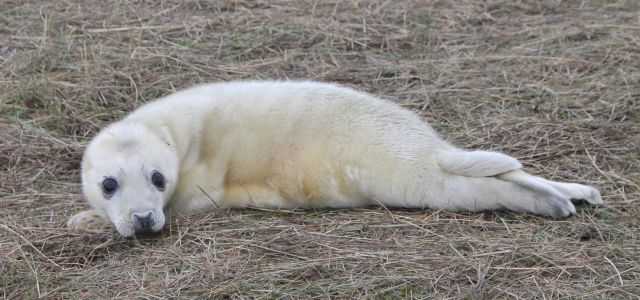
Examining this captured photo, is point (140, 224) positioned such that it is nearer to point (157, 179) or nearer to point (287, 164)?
point (157, 179)

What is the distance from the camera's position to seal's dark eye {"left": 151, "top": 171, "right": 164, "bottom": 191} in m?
4.25

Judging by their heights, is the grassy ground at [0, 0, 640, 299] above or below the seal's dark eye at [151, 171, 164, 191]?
below

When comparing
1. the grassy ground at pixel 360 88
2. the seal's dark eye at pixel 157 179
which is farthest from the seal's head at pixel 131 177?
the grassy ground at pixel 360 88

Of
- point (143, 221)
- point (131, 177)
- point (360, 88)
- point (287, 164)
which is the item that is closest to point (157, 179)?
point (131, 177)

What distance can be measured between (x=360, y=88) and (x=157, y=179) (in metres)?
2.18

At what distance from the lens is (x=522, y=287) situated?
11.4 feet

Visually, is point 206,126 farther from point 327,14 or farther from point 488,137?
point 327,14

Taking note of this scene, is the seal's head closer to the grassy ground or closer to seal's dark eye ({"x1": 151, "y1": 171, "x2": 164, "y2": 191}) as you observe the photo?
seal's dark eye ({"x1": 151, "y1": 171, "x2": 164, "y2": 191})

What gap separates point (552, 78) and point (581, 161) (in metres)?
1.39

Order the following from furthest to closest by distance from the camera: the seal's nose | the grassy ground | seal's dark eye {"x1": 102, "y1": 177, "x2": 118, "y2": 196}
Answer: seal's dark eye {"x1": 102, "y1": 177, "x2": 118, "y2": 196} < the seal's nose < the grassy ground

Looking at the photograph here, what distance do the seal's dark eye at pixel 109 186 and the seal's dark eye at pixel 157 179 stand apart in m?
0.16

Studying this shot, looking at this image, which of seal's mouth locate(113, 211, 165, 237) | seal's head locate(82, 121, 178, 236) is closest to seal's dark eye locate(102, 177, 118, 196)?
seal's head locate(82, 121, 178, 236)

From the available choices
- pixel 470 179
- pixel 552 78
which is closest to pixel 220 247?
pixel 470 179

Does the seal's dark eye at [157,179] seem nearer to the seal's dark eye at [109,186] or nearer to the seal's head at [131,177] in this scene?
the seal's head at [131,177]
